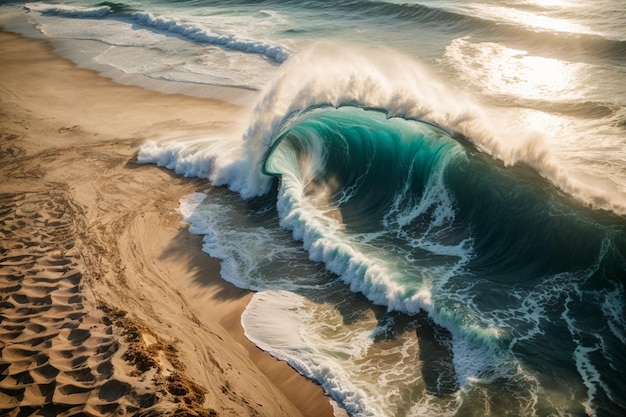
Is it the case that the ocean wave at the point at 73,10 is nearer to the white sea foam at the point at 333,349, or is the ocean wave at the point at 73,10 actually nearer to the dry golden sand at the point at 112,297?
the dry golden sand at the point at 112,297

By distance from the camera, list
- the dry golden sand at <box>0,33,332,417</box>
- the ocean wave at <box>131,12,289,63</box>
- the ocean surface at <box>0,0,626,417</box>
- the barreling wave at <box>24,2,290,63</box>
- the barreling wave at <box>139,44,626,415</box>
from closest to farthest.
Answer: the dry golden sand at <box>0,33,332,417</box> < the ocean surface at <box>0,0,626,417</box> < the barreling wave at <box>139,44,626,415</box> < the ocean wave at <box>131,12,289,63</box> < the barreling wave at <box>24,2,290,63</box>

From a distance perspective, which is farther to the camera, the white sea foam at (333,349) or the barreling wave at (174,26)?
the barreling wave at (174,26)

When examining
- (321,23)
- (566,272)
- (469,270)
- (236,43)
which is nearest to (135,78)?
(236,43)

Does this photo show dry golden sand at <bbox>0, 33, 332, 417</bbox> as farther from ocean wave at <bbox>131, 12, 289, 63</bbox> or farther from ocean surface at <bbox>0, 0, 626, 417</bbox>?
ocean wave at <bbox>131, 12, 289, 63</bbox>

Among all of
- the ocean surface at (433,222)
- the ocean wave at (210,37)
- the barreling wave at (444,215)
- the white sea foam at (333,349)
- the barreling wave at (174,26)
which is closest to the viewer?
the white sea foam at (333,349)

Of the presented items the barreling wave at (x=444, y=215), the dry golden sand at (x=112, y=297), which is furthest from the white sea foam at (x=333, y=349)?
the barreling wave at (x=444, y=215)

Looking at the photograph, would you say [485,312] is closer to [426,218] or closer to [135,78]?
[426,218]

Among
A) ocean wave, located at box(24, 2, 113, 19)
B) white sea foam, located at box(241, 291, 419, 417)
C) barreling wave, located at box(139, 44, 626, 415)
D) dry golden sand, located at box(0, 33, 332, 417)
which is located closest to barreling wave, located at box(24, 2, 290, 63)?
ocean wave, located at box(24, 2, 113, 19)
